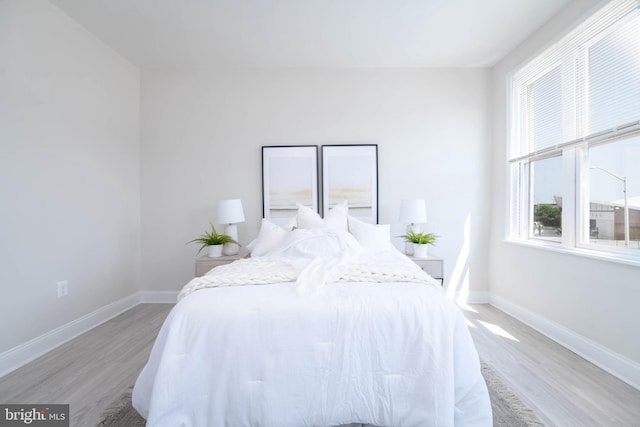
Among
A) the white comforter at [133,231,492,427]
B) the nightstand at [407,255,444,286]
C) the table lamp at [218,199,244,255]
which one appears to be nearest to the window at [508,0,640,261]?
the nightstand at [407,255,444,286]

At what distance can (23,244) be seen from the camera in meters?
2.19

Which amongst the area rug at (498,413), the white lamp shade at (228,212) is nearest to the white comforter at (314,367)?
the area rug at (498,413)

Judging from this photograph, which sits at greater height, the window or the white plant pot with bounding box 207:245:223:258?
the window

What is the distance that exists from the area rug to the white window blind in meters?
1.98

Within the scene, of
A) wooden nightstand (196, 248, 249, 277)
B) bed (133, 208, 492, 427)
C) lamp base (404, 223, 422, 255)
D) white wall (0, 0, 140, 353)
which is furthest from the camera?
lamp base (404, 223, 422, 255)

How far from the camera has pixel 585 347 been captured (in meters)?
2.20

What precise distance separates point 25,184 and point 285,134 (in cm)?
241

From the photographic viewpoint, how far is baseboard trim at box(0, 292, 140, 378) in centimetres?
205

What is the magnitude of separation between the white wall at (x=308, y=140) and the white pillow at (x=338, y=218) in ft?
1.90

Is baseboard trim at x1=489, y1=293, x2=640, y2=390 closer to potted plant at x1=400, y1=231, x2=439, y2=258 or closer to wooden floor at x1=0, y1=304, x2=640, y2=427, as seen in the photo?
wooden floor at x1=0, y1=304, x2=640, y2=427

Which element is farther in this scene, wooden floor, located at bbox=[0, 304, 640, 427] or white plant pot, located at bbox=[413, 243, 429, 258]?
white plant pot, located at bbox=[413, 243, 429, 258]

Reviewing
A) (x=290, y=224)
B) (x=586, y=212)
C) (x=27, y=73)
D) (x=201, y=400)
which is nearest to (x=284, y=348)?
(x=201, y=400)

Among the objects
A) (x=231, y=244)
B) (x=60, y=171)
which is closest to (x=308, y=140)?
(x=231, y=244)

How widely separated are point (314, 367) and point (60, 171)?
2803 millimetres
